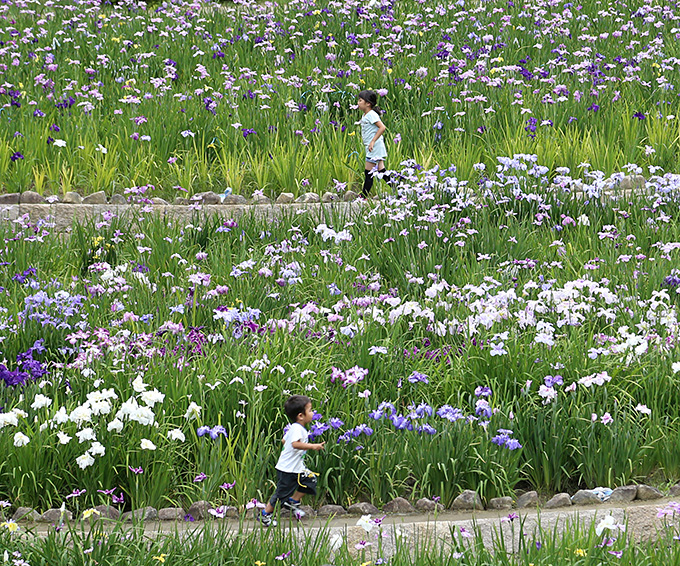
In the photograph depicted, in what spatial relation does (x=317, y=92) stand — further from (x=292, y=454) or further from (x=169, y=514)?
(x=169, y=514)

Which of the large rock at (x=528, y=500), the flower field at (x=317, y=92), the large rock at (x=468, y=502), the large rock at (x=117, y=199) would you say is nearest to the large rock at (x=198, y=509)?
the large rock at (x=468, y=502)

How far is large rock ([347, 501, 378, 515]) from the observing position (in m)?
3.55

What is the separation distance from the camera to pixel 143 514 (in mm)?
3365

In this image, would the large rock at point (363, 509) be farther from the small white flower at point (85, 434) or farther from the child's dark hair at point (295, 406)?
the small white flower at point (85, 434)

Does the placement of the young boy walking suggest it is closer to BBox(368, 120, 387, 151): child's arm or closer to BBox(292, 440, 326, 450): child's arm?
BBox(292, 440, 326, 450): child's arm

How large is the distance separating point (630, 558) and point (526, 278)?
248 centimetres

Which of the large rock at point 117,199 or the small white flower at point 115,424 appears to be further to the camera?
the large rock at point 117,199

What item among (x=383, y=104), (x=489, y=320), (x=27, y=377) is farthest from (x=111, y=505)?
(x=383, y=104)

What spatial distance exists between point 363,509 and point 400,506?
0.53ft

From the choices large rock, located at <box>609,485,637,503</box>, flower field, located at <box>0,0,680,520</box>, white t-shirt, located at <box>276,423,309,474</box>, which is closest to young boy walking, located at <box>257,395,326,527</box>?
white t-shirt, located at <box>276,423,309,474</box>

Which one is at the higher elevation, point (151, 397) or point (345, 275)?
point (345, 275)

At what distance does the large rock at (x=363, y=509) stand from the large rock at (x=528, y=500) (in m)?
0.63

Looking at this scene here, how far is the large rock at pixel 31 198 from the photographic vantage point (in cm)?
684

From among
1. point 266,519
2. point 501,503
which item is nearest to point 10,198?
point 266,519
